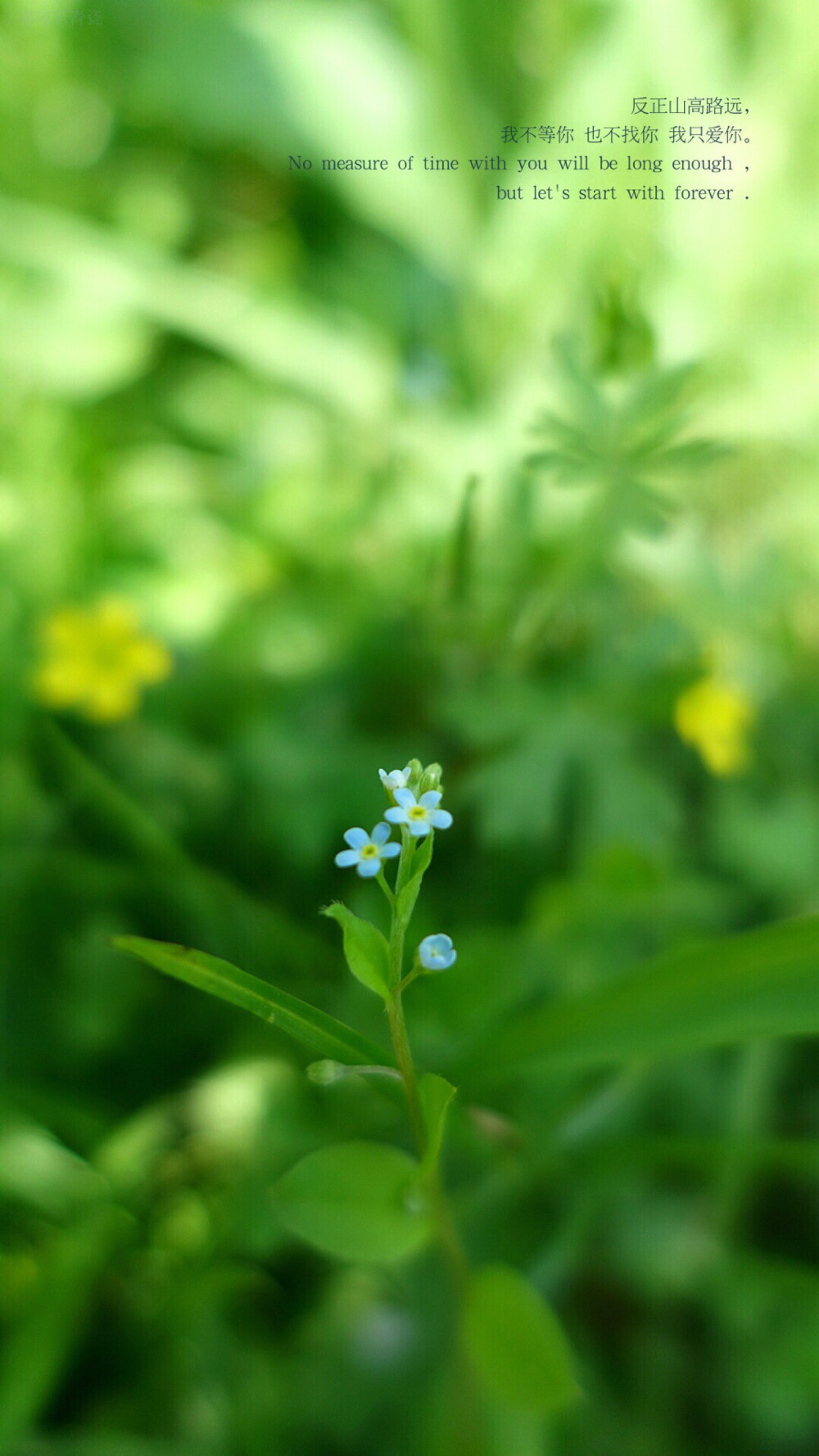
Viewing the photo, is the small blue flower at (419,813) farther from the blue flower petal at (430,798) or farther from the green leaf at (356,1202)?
the green leaf at (356,1202)

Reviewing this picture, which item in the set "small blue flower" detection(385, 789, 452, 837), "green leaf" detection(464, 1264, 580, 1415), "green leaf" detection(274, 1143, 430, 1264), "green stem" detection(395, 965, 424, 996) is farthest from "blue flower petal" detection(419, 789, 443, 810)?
"green leaf" detection(464, 1264, 580, 1415)

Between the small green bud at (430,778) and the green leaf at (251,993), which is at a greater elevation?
the small green bud at (430,778)

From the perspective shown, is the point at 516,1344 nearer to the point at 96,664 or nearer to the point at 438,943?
the point at 438,943

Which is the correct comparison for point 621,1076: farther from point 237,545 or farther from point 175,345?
point 175,345

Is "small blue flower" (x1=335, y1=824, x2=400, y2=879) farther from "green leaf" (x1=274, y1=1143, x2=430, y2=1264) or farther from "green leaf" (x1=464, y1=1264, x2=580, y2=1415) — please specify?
"green leaf" (x1=464, y1=1264, x2=580, y2=1415)

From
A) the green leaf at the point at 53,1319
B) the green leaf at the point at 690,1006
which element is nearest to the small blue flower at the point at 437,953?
the green leaf at the point at 690,1006

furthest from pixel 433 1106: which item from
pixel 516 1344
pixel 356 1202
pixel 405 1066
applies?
pixel 516 1344
